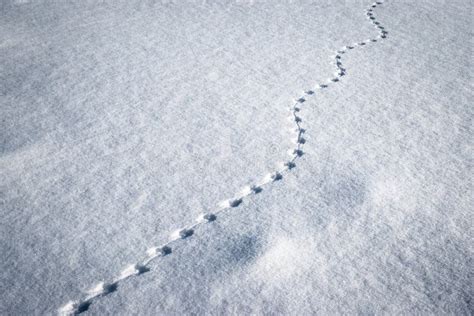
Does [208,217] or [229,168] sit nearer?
[208,217]

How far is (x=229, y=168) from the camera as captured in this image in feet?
5.08

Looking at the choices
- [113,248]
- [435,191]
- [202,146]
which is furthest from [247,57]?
[113,248]

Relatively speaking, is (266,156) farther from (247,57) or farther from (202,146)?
(247,57)

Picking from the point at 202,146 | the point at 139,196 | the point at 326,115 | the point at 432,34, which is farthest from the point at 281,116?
the point at 432,34

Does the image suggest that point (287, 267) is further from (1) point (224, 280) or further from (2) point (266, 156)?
(2) point (266, 156)

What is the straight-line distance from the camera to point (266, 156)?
1.61 metres

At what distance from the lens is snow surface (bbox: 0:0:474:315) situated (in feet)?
3.83

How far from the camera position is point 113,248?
1247 millimetres

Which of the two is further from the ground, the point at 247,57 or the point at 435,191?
the point at 247,57

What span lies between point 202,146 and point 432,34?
198cm

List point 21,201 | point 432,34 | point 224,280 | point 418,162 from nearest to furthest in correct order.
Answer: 1. point 224,280
2. point 21,201
3. point 418,162
4. point 432,34

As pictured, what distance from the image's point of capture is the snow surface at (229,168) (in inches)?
45.9

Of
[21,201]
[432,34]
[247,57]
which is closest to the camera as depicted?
[21,201]

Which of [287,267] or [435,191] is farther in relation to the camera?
[435,191]
